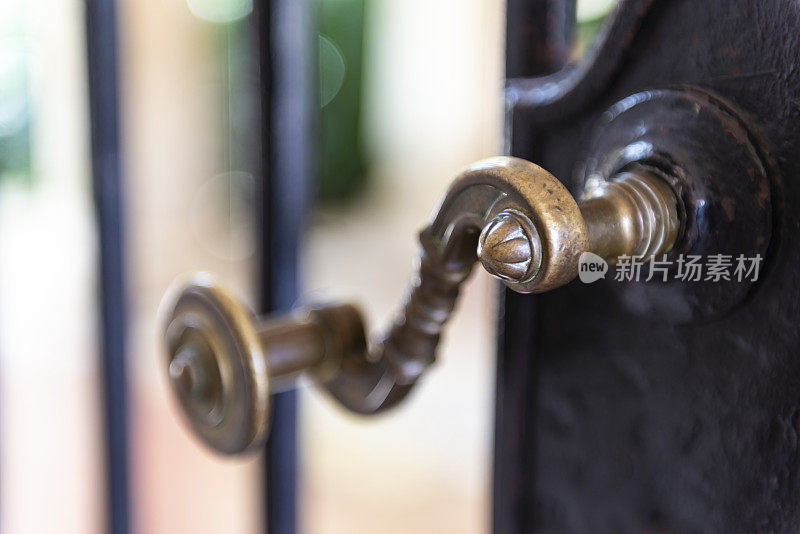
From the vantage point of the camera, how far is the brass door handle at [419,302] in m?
0.19

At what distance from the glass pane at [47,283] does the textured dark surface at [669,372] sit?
40 cm

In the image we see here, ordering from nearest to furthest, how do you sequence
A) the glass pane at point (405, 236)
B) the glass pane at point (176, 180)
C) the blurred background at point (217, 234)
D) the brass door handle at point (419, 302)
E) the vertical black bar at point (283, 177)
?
the brass door handle at point (419, 302), the vertical black bar at point (283, 177), the blurred background at point (217, 234), the glass pane at point (405, 236), the glass pane at point (176, 180)

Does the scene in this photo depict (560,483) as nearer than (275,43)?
Yes

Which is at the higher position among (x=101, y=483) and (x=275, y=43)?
(x=275, y=43)

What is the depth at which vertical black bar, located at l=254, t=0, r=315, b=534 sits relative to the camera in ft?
1.33

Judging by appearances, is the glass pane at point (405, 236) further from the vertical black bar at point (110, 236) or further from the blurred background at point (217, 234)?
the vertical black bar at point (110, 236)

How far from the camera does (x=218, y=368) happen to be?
0.94 feet

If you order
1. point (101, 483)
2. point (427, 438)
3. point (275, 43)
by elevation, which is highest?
point (275, 43)

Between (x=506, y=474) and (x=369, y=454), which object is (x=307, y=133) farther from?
(x=369, y=454)

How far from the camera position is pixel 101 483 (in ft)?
1.95

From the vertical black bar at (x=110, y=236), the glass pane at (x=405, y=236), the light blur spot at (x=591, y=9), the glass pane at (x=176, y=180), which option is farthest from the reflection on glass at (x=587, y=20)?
the glass pane at (x=176, y=180)

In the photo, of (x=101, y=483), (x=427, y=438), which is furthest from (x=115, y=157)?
(x=427, y=438)

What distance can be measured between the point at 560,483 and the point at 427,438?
1.94 metres

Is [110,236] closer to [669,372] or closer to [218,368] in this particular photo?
[218,368]
